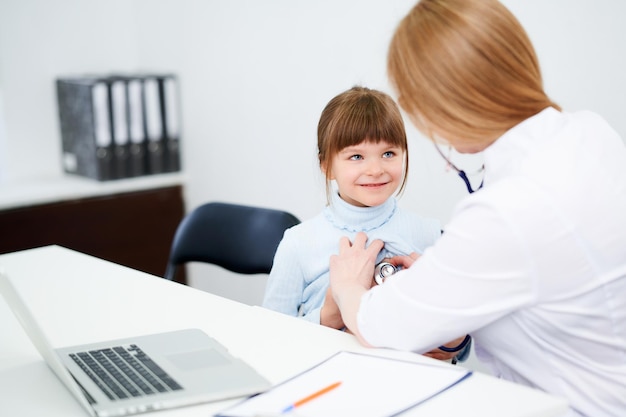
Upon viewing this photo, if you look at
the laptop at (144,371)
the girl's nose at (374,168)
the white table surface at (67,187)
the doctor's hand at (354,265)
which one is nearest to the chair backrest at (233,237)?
the girl's nose at (374,168)

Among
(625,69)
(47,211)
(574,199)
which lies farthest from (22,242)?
(574,199)

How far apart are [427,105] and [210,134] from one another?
2.17 m

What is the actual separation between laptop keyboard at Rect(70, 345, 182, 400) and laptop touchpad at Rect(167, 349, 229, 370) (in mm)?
36

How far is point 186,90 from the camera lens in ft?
11.2

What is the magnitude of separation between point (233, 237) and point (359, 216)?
0.52 meters

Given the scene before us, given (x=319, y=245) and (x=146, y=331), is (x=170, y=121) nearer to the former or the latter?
(x=319, y=245)

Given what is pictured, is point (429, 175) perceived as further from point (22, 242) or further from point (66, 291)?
point (22, 242)

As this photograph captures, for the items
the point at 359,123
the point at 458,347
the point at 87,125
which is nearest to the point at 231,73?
the point at 87,125

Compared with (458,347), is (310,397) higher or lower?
higher

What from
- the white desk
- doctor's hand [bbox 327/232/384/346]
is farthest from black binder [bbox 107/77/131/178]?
doctor's hand [bbox 327/232/384/346]

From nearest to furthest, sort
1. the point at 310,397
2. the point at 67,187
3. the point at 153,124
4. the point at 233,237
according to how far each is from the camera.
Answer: the point at 310,397 < the point at 233,237 < the point at 67,187 < the point at 153,124

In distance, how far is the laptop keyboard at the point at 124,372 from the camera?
1202 millimetres

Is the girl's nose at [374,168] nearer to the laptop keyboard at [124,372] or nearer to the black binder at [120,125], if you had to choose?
the laptop keyboard at [124,372]

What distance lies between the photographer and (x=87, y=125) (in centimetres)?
320
